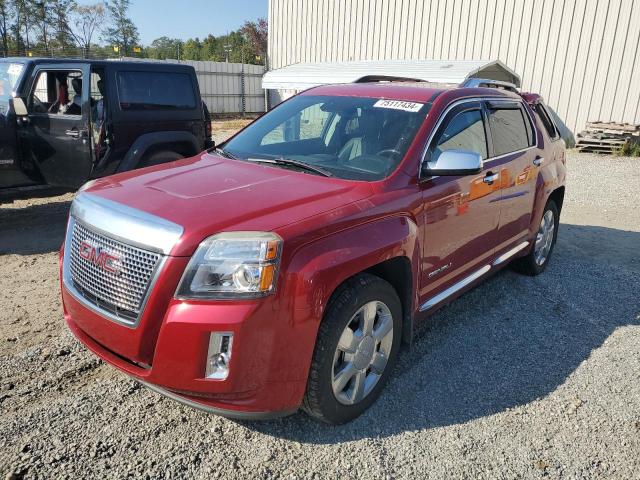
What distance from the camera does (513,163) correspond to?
4293mm

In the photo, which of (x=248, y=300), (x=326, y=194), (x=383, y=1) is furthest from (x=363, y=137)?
(x=383, y=1)

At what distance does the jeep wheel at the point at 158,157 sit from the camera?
6406mm

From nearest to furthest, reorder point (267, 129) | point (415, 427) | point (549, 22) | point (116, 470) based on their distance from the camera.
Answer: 1. point (116, 470)
2. point (415, 427)
3. point (267, 129)
4. point (549, 22)

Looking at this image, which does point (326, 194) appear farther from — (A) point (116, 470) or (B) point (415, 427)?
(A) point (116, 470)

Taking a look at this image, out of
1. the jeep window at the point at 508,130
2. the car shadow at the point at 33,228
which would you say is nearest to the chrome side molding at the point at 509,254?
the jeep window at the point at 508,130

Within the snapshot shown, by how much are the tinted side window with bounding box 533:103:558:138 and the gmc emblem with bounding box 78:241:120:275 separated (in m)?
4.38

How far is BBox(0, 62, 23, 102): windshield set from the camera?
21.2 ft

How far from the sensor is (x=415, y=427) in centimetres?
292

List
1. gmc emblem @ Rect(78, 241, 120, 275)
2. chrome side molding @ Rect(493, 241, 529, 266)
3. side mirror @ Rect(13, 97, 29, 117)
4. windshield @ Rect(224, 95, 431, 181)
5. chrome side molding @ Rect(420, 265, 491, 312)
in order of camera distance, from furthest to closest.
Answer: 1. side mirror @ Rect(13, 97, 29, 117)
2. chrome side molding @ Rect(493, 241, 529, 266)
3. chrome side molding @ Rect(420, 265, 491, 312)
4. windshield @ Rect(224, 95, 431, 181)
5. gmc emblem @ Rect(78, 241, 120, 275)

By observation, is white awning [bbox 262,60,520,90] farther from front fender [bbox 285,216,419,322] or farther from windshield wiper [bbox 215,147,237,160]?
front fender [bbox 285,216,419,322]

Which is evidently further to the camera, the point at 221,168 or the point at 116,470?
the point at 221,168

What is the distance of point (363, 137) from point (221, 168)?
0.97m

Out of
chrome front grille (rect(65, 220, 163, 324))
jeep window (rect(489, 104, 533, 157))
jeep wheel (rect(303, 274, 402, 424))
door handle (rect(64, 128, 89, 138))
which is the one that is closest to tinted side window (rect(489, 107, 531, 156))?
jeep window (rect(489, 104, 533, 157))

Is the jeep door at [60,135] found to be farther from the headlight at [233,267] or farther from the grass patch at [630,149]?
the grass patch at [630,149]
